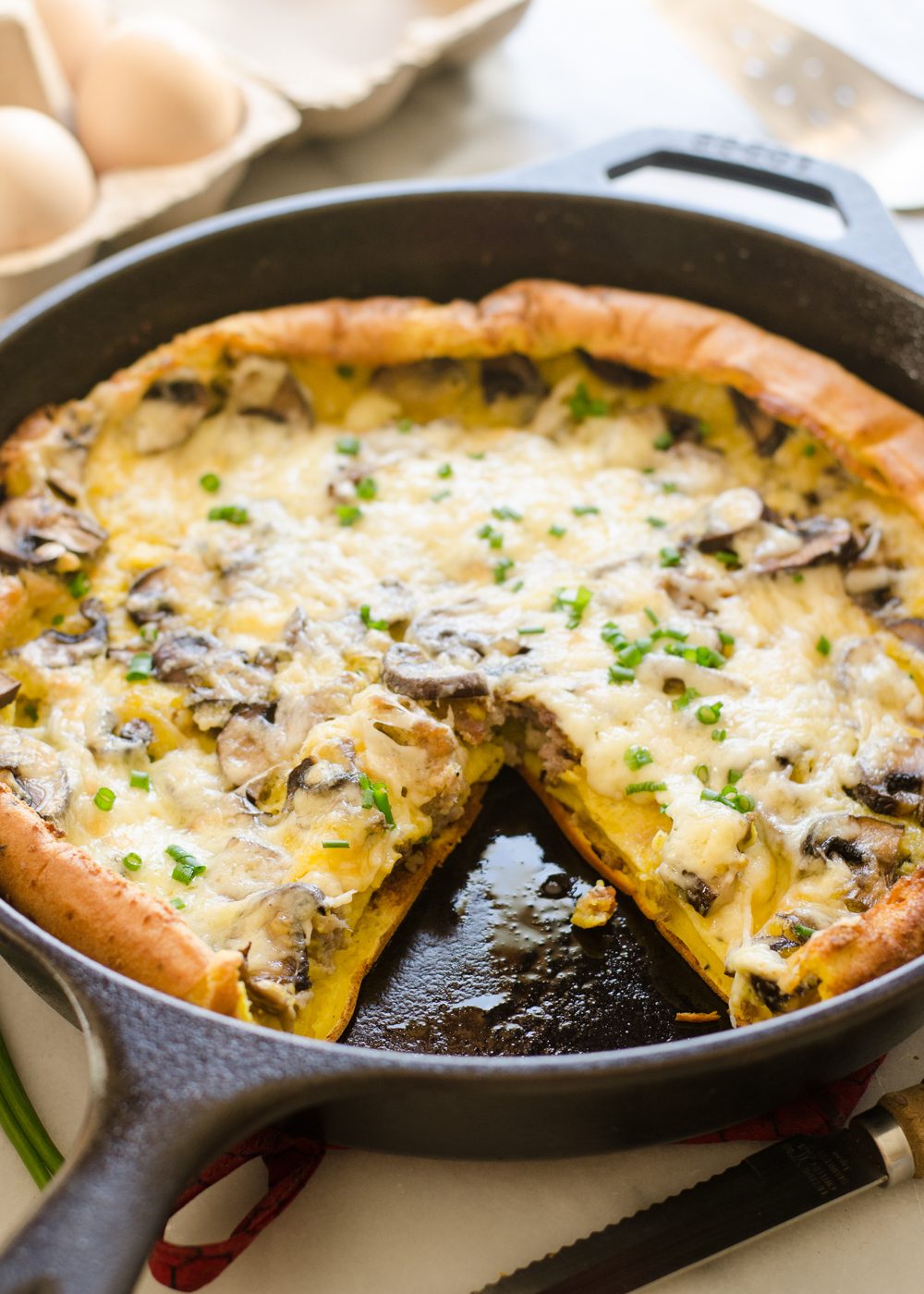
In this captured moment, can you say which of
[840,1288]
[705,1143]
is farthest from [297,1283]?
[840,1288]

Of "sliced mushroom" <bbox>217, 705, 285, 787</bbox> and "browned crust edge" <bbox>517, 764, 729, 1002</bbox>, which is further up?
"browned crust edge" <bbox>517, 764, 729, 1002</bbox>

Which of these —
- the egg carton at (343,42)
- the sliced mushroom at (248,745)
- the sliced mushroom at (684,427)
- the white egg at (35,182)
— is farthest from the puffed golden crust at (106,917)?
the egg carton at (343,42)

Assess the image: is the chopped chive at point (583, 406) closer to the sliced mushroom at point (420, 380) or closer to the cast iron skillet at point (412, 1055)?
the sliced mushroom at point (420, 380)

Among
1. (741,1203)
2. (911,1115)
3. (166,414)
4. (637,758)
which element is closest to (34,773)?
(166,414)

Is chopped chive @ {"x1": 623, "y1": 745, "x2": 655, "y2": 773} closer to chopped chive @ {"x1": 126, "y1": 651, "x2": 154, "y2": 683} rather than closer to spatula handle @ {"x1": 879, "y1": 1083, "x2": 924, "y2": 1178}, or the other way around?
spatula handle @ {"x1": 879, "y1": 1083, "x2": 924, "y2": 1178}

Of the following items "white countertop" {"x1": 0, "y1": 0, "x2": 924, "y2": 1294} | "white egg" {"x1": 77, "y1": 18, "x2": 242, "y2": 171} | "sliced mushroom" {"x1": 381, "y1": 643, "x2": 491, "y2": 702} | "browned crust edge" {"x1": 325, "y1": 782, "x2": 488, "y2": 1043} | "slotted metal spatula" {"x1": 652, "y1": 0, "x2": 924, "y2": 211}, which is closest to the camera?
"white countertop" {"x1": 0, "y1": 0, "x2": 924, "y2": 1294}

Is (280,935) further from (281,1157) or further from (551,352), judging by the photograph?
(551,352)

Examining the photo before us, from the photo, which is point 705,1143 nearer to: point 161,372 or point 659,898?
point 659,898

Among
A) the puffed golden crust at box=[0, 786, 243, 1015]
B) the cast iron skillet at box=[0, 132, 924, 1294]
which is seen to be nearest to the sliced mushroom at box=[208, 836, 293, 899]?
the puffed golden crust at box=[0, 786, 243, 1015]
